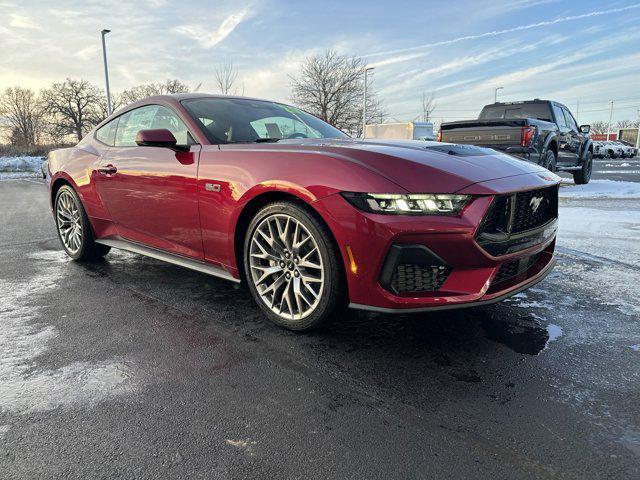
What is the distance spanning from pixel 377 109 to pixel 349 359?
3855 cm

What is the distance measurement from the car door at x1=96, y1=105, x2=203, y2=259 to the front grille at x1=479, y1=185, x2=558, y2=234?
1.89 metres

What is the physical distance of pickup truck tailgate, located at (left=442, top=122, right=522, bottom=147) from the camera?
27.4 ft

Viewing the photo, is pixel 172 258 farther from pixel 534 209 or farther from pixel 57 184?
pixel 534 209

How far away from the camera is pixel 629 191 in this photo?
9297 millimetres

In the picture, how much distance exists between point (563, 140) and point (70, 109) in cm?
5580

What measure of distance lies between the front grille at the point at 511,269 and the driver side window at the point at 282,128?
189cm

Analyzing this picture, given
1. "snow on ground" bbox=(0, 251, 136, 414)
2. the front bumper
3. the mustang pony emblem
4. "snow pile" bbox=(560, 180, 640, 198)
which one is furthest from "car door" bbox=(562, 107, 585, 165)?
"snow on ground" bbox=(0, 251, 136, 414)

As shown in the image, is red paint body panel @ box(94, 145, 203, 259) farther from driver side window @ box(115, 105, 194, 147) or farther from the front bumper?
the front bumper

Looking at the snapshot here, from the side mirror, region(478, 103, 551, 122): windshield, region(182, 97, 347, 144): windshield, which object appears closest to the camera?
the side mirror

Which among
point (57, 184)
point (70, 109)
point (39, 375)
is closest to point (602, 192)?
point (57, 184)

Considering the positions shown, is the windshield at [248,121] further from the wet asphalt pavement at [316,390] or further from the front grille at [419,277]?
the front grille at [419,277]

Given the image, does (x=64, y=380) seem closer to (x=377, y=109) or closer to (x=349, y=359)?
(x=349, y=359)

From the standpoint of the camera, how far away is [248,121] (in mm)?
3506

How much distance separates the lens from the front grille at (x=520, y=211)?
2.35m
